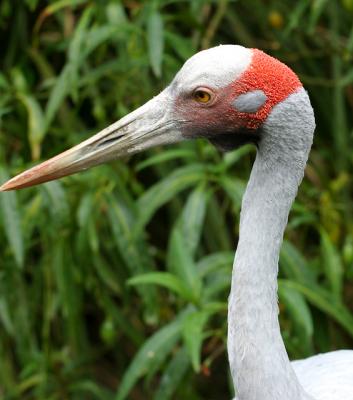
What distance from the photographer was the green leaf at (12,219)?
3.54 metres

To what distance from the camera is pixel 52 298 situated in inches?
167

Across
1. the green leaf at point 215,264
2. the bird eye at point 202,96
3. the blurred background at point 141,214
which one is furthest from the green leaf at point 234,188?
the bird eye at point 202,96

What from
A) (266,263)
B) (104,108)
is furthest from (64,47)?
(266,263)

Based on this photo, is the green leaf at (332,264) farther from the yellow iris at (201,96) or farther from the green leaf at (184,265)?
the yellow iris at (201,96)

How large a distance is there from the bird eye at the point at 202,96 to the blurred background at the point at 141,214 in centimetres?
98

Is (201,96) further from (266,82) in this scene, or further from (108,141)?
(108,141)

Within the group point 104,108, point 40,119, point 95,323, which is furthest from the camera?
point 95,323

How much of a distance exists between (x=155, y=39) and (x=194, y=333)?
111 cm

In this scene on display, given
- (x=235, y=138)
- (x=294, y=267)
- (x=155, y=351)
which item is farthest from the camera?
(x=294, y=267)

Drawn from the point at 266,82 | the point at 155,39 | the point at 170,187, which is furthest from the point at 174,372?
the point at 266,82

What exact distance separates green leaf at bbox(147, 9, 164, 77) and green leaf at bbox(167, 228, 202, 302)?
0.60 meters

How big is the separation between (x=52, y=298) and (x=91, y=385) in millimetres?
408

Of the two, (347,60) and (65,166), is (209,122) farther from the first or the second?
(347,60)

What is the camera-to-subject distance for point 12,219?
356 centimetres
